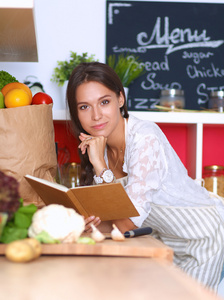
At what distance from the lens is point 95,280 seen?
0.50 metres

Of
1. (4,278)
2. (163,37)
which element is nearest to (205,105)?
(163,37)

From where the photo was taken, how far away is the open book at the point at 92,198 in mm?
889

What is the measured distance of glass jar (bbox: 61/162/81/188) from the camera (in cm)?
204

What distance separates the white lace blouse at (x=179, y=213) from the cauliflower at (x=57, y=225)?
2.14 feet

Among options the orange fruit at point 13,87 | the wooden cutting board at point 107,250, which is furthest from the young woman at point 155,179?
the wooden cutting board at point 107,250

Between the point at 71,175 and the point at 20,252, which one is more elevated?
the point at 20,252

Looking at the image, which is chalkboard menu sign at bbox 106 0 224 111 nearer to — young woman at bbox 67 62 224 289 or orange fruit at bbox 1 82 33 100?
young woman at bbox 67 62 224 289

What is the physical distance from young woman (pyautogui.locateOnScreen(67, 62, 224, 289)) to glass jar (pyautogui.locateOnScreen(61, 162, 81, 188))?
20.3 inches

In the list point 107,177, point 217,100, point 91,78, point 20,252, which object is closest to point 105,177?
point 107,177

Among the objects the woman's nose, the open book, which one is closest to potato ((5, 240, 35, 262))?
the open book

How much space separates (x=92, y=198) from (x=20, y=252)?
38 cm

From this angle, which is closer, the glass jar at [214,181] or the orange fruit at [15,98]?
the orange fruit at [15,98]

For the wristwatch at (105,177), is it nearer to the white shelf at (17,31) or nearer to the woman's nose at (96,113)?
the woman's nose at (96,113)

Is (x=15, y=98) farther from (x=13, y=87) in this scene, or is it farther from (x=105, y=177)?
(x=105, y=177)
